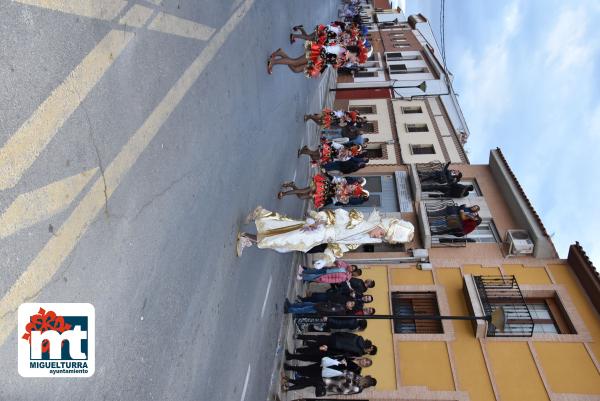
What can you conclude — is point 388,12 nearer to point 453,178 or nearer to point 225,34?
point 453,178

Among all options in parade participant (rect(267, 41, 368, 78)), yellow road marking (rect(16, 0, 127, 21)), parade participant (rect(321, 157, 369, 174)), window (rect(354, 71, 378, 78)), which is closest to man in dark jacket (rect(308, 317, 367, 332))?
parade participant (rect(321, 157, 369, 174))

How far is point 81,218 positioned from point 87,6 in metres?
1.98


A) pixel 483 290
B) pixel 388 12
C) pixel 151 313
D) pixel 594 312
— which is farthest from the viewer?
pixel 388 12

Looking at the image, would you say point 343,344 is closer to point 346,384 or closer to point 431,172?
point 346,384

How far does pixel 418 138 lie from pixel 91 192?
2175 centimetres

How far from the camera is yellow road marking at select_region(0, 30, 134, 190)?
353cm

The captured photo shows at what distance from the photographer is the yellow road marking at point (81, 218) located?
3.50 meters

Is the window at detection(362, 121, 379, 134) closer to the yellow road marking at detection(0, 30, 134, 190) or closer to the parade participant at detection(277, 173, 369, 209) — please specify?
the parade participant at detection(277, 173, 369, 209)

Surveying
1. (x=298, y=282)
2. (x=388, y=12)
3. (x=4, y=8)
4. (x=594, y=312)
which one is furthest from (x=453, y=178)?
(x=388, y=12)

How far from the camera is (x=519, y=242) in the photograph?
1567cm

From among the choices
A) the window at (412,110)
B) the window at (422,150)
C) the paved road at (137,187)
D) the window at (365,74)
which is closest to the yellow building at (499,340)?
the paved road at (137,187)

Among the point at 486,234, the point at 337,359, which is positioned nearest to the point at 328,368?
the point at 337,359

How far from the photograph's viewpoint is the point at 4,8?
354cm

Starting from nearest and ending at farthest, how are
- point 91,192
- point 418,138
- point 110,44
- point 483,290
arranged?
point 91,192 < point 110,44 < point 483,290 < point 418,138
